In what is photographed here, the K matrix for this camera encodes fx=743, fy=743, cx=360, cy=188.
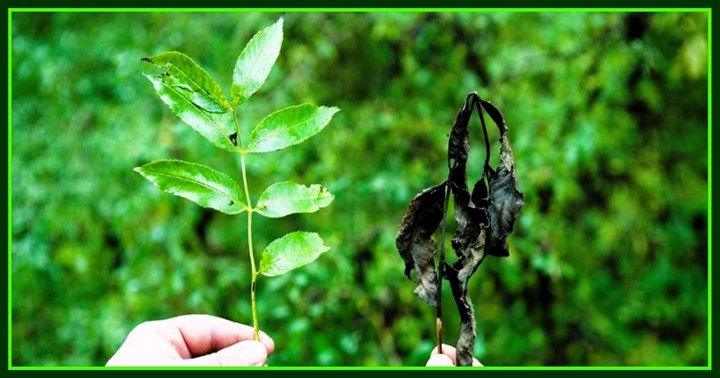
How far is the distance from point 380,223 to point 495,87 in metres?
0.60

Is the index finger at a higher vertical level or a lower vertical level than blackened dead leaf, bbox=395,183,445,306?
lower

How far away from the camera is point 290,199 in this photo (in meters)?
0.89

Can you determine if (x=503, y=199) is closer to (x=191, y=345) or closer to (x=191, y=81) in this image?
(x=191, y=81)

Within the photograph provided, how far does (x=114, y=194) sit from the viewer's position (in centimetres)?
257

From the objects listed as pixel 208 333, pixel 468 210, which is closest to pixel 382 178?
pixel 208 333

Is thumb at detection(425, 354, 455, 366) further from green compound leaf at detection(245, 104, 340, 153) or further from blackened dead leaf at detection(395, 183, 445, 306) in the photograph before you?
green compound leaf at detection(245, 104, 340, 153)

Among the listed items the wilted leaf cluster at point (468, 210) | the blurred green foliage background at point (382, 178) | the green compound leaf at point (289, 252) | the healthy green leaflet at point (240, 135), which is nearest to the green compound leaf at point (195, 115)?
Result: the healthy green leaflet at point (240, 135)

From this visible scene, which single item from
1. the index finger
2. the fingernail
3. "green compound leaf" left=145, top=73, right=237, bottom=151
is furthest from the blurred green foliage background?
"green compound leaf" left=145, top=73, right=237, bottom=151

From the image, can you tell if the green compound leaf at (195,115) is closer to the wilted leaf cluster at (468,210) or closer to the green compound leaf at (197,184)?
the green compound leaf at (197,184)

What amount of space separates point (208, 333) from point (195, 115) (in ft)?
1.35

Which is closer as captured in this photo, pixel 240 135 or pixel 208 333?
pixel 240 135

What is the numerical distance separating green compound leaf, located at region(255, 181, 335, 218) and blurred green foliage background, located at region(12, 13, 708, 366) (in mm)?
1107

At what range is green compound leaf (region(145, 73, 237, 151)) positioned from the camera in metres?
0.85

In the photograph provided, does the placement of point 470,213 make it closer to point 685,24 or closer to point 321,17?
point 321,17
